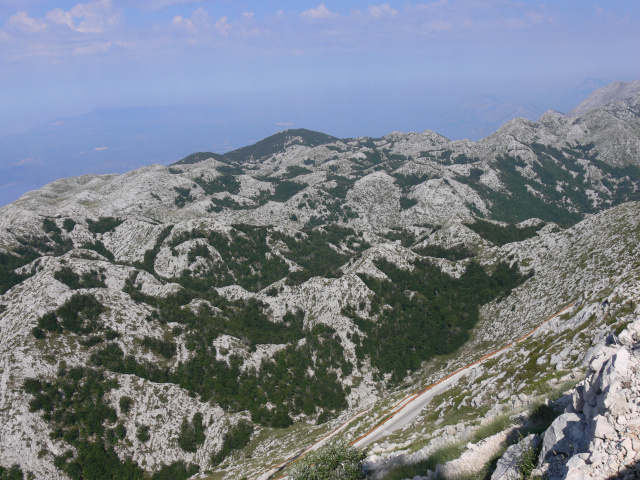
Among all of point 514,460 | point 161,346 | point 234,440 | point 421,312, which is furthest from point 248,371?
point 514,460

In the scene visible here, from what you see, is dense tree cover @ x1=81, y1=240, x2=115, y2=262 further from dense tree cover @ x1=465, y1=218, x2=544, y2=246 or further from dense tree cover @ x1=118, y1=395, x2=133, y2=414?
dense tree cover @ x1=465, y1=218, x2=544, y2=246

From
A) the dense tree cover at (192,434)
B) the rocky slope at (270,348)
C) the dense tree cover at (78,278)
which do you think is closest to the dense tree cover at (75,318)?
the rocky slope at (270,348)

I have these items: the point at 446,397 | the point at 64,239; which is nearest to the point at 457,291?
the point at 446,397

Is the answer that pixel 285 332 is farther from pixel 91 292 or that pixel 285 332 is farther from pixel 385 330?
pixel 91 292

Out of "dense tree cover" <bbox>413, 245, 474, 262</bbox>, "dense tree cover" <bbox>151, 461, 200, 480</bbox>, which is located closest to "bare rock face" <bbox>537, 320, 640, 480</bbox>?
"dense tree cover" <bbox>151, 461, 200, 480</bbox>

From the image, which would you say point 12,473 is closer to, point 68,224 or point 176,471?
point 176,471

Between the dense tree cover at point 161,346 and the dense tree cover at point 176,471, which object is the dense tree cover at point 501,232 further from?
the dense tree cover at point 176,471
